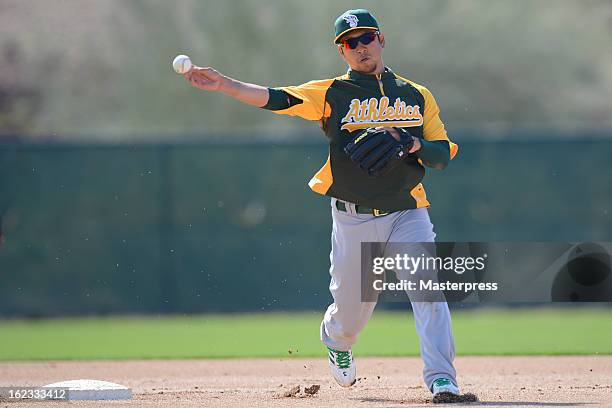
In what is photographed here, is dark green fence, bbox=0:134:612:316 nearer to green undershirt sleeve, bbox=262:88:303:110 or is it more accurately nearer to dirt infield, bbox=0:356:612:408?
dirt infield, bbox=0:356:612:408

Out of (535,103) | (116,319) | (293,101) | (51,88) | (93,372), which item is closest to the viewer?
(293,101)

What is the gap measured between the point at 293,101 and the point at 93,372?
2942 millimetres

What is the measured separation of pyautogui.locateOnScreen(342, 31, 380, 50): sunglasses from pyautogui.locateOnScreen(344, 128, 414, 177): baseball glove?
1.53 feet

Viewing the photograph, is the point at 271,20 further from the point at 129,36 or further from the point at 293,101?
the point at 293,101

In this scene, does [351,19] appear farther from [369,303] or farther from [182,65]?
[369,303]

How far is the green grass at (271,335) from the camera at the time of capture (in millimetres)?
8859

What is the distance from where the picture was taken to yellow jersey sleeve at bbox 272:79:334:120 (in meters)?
5.47

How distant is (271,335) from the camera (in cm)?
1017


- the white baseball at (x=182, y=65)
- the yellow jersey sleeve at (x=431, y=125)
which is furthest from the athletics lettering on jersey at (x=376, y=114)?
the white baseball at (x=182, y=65)

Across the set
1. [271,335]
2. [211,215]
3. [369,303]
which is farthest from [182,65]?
[211,215]

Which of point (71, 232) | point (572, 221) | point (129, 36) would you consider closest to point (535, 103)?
point (129, 36)

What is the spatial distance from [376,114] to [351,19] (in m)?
0.49

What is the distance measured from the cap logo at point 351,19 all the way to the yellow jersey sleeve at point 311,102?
32 cm

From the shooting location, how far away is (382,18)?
73.7 feet
